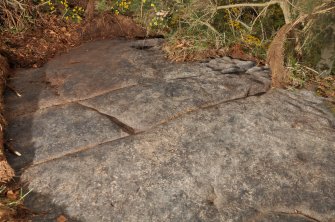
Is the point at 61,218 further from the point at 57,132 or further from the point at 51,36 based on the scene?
the point at 51,36

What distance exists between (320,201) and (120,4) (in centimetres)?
469

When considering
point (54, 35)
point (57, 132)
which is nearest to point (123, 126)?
point (57, 132)

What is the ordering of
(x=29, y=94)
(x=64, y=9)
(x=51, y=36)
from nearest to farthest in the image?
(x=29, y=94) → (x=51, y=36) → (x=64, y=9)

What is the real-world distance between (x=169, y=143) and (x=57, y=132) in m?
1.13

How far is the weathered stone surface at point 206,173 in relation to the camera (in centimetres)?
300

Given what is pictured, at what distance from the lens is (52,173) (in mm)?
3326

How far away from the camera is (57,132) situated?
385 centimetres

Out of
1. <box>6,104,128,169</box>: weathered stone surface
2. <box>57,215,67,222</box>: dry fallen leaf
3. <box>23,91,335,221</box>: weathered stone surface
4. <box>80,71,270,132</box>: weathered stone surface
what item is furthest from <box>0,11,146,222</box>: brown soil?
<box>57,215,67,222</box>: dry fallen leaf

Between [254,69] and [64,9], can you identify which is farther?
[64,9]

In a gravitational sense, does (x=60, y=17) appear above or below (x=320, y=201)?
above

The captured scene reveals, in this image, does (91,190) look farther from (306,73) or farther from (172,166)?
(306,73)

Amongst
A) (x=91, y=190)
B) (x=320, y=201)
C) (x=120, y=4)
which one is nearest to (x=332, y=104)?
(x=320, y=201)

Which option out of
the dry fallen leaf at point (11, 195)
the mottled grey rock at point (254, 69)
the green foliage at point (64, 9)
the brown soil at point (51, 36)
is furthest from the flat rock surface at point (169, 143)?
the green foliage at point (64, 9)

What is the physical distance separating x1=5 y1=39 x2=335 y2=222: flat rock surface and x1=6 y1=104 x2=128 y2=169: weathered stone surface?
10 millimetres
